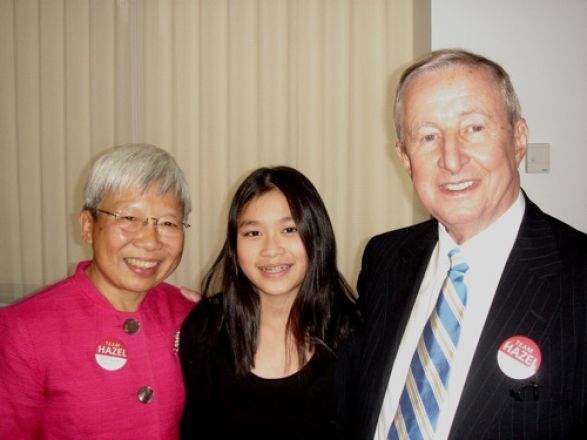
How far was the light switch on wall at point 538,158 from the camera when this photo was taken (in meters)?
2.66

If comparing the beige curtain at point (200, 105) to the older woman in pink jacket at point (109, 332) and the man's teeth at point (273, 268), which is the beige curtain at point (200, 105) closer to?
the man's teeth at point (273, 268)

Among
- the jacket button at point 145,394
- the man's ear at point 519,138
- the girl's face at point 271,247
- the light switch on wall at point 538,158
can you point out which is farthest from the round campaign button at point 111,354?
the light switch on wall at point 538,158

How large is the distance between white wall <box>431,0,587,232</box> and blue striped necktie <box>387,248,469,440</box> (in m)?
1.75

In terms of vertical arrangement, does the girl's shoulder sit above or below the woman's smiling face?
below

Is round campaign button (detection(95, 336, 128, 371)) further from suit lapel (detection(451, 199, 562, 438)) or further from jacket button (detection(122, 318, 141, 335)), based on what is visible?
suit lapel (detection(451, 199, 562, 438))

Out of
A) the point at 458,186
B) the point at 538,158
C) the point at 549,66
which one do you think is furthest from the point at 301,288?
the point at 549,66

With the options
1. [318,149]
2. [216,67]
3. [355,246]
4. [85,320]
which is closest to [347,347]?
[85,320]

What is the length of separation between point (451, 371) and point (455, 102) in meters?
0.76

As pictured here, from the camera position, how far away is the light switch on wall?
2.66 m

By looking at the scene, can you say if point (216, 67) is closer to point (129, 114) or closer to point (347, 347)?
point (129, 114)

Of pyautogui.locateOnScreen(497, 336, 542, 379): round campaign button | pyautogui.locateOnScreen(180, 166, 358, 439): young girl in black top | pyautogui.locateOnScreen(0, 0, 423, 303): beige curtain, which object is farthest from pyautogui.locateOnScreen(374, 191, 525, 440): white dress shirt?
pyautogui.locateOnScreen(0, 0, 423, 303): beige curtain

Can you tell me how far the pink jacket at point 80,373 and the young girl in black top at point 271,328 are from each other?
135mm

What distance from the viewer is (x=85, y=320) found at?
1.48m

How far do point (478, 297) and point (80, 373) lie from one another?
4.04 feet
